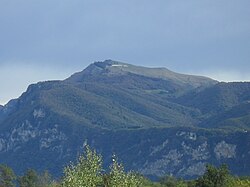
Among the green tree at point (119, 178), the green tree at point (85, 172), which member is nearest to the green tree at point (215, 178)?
the green tree at point (85, 172)

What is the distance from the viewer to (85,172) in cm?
5609

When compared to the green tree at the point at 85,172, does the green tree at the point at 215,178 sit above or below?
below

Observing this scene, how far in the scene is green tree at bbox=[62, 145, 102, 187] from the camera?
53.0m

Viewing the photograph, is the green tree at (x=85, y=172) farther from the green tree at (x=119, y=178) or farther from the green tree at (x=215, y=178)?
the green tree at (x=215, y=178)

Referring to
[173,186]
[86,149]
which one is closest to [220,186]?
[173,186]

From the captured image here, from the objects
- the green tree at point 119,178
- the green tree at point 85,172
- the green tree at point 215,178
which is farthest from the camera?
the green tree at point 215,178

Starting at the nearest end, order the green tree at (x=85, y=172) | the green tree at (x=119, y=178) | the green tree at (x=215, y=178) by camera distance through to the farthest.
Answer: the green tree at (x=85, y=172), the green tree at (x=119, y=178), the green tree at (x=215, y=178)

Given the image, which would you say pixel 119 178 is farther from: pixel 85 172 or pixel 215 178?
pixel 215 178

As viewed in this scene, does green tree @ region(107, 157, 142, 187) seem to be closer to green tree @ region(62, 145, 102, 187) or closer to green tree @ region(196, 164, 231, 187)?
green tree @ region(62, 145, 102, 187)

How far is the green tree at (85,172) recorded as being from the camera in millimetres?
53019

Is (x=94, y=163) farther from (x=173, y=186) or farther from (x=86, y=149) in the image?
(x=173, y=186)

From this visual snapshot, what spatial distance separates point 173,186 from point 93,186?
13479 centimetres

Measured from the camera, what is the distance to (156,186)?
191000mm

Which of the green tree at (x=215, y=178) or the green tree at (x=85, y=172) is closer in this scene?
the green tree at (x=85, y=172)
